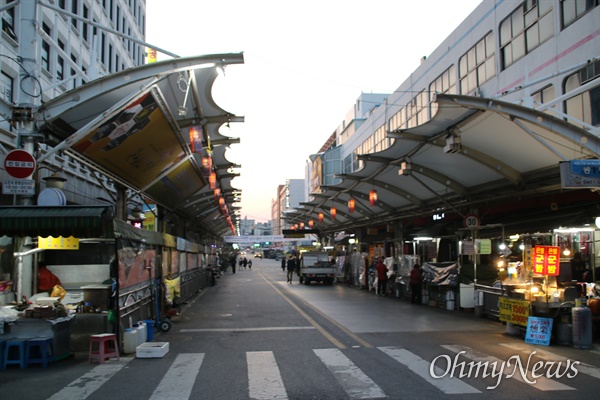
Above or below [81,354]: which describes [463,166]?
above

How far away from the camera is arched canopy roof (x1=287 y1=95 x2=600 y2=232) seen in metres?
11.0

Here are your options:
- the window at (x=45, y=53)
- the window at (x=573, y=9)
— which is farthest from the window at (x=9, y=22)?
the window at (x=573, y=9)

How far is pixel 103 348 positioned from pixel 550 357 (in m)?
8.71

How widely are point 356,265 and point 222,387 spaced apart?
81.0ft

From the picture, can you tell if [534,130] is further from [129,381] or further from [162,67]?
[129,381]

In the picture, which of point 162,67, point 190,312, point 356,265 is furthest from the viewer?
point 356,265

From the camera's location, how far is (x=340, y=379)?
8117mm

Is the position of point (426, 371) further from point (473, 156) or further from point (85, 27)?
point (85, 27)

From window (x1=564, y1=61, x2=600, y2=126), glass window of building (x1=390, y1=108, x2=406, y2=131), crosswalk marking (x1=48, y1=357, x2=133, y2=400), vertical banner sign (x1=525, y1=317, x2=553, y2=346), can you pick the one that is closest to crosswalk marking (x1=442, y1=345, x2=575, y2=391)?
vertical banner sign (x1=525, y1=317, x2=553, y2=346)

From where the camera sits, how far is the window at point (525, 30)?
19.9 m

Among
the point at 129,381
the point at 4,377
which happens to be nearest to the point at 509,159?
the point at 129,381

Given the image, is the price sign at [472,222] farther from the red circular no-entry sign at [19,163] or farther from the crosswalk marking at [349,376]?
the red circular no-entry sign at [19,163]

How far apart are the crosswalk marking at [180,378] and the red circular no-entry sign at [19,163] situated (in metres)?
4.89

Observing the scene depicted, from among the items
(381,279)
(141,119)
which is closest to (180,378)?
(141,119)
